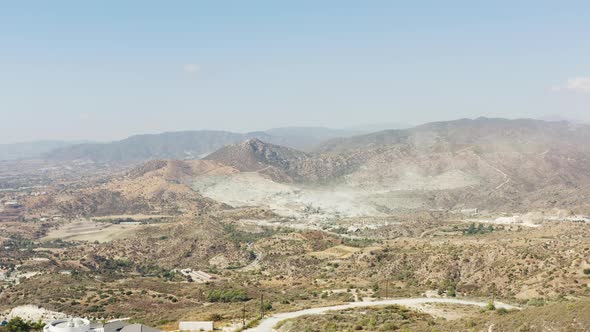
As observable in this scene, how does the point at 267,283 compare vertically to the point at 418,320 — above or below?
below

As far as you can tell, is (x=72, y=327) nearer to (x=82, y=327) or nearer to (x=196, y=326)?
(x=82, y=327)

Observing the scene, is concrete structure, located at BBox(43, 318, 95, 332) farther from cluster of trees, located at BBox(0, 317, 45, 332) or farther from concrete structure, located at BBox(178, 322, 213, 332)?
cluster of trees, located at BBox(0, 317, 45, 332)

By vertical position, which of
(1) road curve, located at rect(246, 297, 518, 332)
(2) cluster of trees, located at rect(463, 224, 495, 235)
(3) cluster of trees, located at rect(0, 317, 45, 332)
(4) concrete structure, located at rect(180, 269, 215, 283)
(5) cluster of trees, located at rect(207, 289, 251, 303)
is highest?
(1) road curve, located at rect(246, 297, 518, 332)

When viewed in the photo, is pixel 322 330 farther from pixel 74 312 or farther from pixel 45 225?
pixel 45 225

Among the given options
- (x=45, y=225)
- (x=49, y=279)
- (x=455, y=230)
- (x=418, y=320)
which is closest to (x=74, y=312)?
(x=49, y=279)

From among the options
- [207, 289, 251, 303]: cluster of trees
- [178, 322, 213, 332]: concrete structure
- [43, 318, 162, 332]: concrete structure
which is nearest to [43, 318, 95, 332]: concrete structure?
[43, 318, 162, 332]: concrete structure

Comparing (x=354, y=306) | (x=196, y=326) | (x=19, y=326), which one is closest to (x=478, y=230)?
(x=354, y=306)
